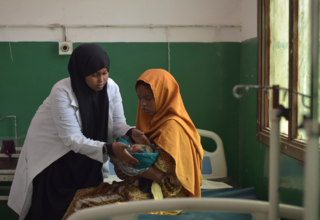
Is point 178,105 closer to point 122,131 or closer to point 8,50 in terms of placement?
point 122,131

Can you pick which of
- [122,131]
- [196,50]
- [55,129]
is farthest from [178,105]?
[196,50]

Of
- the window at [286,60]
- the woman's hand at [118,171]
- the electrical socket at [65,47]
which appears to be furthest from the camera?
the electrical socket at [65,47]

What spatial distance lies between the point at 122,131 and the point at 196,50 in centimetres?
145

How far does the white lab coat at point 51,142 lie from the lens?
1.81 metres

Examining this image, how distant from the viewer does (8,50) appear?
3.08 metres

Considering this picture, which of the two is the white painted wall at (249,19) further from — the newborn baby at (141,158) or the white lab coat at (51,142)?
the white lab coat at (51,142)

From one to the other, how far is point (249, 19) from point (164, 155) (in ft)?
6.12

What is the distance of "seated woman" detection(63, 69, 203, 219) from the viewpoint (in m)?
1.60

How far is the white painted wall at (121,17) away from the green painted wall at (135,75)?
94 millimetres

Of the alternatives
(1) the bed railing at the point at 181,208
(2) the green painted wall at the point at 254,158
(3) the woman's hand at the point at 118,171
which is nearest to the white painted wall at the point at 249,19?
(2) the green painted wall at the point at 254,158

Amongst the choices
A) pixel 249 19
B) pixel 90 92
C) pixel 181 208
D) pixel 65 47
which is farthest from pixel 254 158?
pixel 65 47

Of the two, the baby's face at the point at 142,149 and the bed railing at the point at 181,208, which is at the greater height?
the baby's face at the point at 142,149

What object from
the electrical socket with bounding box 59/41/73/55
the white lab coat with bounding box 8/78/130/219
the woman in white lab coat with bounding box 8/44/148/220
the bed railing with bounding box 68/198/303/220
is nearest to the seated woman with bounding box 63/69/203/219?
the woman in white lab coat with bounding box 8/44/148/220

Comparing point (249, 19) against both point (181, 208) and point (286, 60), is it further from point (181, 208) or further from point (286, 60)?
point (181, 208)
